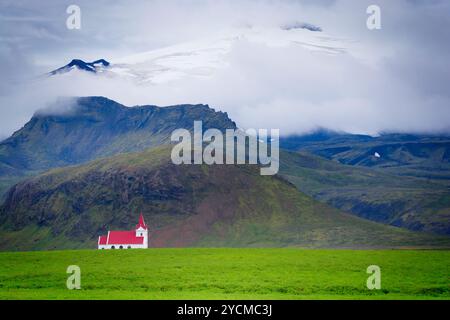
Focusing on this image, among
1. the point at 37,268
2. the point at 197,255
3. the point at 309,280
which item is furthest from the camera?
the point at 197,255

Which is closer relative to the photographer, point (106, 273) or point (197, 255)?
point (106, 273)

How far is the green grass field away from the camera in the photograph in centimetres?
8862

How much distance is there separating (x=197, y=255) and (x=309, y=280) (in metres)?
33.7

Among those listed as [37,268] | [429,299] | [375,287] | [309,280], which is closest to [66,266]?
[37,268]

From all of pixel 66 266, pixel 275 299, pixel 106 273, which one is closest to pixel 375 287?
pixel 275 299

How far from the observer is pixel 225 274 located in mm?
102062

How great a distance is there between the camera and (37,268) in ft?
362

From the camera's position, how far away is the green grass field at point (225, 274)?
88625 mm

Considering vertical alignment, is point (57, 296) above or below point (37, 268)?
below
